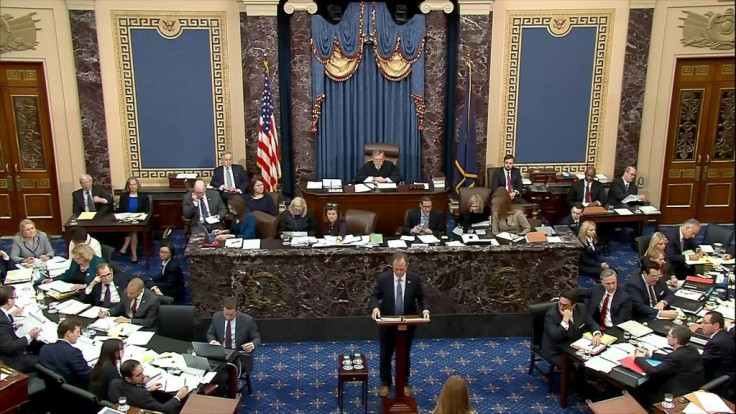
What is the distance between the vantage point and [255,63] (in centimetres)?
1226

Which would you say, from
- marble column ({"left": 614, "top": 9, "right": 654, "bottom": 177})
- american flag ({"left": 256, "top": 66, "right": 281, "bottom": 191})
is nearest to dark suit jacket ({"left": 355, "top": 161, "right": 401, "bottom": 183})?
american flag ({"left": 256, "top": 66, "right": 281, "bottom": 191})

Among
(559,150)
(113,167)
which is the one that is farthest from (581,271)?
(113,167)

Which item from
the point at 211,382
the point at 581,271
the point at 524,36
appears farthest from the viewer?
the point at 524,36

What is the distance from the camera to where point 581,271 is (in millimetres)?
10867

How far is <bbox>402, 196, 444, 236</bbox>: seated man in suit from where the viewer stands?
401 inches

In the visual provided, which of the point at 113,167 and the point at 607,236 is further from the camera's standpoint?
the point at 113,167

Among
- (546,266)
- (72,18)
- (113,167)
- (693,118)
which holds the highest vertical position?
(72,18)

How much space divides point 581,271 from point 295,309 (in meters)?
4.42

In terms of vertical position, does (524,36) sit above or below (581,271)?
above

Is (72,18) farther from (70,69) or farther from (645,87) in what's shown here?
(645,87)

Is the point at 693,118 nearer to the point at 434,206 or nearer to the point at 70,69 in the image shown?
the point at 434,206

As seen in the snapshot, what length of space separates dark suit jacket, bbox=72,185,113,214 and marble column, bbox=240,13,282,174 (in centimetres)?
241

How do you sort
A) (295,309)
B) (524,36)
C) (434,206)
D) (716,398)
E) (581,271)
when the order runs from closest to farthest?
1. (716,398)
2. (295,309)
3. (581,271)
4. (434,206)
5. (524,36)

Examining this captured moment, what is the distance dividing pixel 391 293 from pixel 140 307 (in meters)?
2.68
